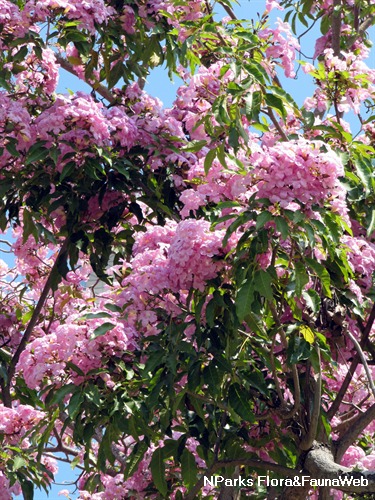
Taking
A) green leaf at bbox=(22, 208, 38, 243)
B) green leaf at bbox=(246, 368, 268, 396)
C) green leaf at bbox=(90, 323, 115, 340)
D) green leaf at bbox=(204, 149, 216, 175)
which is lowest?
green leaf at bbox=(246, 368, 268, 396)

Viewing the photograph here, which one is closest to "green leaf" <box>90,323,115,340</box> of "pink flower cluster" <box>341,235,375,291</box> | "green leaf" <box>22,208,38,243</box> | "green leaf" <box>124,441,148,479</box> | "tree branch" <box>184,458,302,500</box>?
"green leaf" <box>124,441,148,479</box>

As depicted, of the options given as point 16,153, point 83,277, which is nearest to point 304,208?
point 16,153

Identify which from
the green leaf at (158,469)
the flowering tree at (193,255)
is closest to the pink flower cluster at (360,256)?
the flowering tree at (193,255)

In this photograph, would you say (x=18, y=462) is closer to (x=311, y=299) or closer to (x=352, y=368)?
(x=352, y=368)

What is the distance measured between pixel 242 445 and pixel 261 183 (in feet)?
3.99

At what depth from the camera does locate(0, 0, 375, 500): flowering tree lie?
3.14 metres

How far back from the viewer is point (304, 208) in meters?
2.96

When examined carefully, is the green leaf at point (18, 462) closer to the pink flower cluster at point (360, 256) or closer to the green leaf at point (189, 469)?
the green leaf at point (189, 469)

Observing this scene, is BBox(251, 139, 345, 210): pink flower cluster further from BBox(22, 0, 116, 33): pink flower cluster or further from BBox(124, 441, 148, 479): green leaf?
BBox(22, 0, 116, 33): pink flower cluster

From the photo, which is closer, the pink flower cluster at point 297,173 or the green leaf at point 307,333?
the pink flower cluster at point 297,173

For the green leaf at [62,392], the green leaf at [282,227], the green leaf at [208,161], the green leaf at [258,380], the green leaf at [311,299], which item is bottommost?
the green leaf at [62,392]

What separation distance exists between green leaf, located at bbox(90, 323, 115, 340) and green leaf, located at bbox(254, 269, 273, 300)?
1.86 feet

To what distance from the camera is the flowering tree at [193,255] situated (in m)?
3.14

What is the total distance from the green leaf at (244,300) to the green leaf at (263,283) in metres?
0.02
